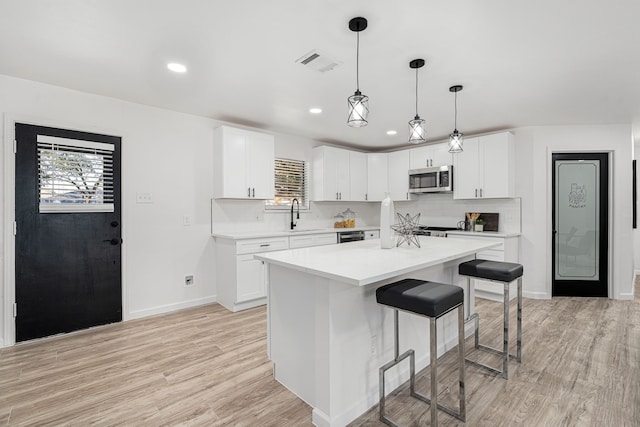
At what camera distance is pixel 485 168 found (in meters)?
4.64

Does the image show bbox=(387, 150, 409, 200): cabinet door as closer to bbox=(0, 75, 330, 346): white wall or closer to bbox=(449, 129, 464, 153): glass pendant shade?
bbox=(449, 129, 464, 153): glass pendant shade

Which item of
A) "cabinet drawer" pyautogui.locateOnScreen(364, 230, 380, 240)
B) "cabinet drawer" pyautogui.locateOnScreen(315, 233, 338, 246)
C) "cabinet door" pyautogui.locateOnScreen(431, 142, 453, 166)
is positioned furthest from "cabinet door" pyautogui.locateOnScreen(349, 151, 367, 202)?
"cabinet door" pyautogui.locateOnScreen(431, 142, 453, 166)

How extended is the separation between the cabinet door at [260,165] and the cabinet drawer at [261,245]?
0.63 m

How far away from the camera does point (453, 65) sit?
264 centimetres

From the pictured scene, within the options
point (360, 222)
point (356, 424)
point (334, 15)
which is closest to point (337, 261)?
point (356, 424)

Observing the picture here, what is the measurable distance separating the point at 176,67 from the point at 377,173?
13.1 feet

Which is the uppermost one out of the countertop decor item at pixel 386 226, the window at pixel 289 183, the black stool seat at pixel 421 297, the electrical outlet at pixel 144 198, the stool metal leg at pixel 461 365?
the window at pixel 289 183

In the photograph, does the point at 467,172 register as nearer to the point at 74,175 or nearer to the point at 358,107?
the point at 358,107

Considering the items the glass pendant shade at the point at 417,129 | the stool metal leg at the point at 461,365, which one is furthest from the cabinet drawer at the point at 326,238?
the stool metal leg at the point at 461,365

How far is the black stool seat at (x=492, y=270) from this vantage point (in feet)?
7.82

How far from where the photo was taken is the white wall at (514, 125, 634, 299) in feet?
14.3

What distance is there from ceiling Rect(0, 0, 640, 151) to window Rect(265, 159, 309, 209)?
136cm

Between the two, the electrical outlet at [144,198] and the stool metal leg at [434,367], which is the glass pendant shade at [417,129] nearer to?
the stool metal leg at [434,367]

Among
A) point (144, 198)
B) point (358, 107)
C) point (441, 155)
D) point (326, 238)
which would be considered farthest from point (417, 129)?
point (144, 198)
